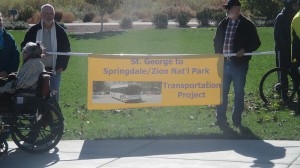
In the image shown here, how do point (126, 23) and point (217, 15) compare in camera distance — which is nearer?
point (217, 15)

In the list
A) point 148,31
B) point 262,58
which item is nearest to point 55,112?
point 262,58

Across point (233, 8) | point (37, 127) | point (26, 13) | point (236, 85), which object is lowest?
point (26, 13)

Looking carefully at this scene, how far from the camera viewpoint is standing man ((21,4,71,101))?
10.6 m

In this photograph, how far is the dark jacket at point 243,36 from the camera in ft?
35.6

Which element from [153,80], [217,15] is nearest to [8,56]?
[153,80]

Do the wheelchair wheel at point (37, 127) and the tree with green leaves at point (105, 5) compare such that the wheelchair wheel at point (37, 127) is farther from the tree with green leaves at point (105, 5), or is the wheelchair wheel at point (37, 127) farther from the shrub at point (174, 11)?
the shrub at point (174, 11)

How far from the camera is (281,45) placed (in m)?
13.3

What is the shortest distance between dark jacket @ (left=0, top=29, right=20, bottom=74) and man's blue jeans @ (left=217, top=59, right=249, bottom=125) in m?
3.10

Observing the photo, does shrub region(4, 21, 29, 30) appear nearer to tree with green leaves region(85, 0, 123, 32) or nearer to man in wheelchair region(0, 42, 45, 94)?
tree with green leaves region(85, 0, 123, 32)

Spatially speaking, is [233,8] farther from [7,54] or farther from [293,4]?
[7,54]

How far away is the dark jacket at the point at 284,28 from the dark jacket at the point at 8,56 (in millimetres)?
5093

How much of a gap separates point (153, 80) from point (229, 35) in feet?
4.42

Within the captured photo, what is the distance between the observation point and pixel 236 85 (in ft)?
35.9

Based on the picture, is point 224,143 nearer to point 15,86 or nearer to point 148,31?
point 15,86
